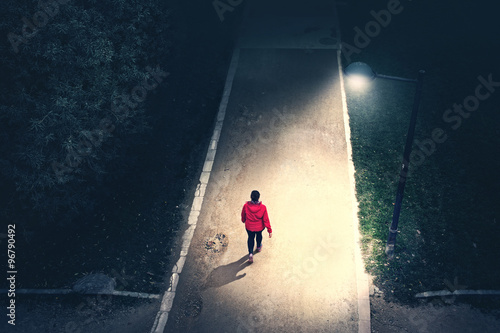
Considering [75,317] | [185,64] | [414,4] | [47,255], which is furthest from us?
[414,4]

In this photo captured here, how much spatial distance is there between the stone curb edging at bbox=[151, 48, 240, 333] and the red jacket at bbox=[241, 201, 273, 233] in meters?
2.17

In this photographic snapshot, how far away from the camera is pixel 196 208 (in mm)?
9281

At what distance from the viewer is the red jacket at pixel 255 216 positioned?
7.12 m

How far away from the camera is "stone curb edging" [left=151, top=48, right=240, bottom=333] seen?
7418 mm

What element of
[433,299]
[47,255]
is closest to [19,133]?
[47,255]

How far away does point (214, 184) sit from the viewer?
977 cm

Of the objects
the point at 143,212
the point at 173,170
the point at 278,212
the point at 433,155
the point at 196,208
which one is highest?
the point at 433,155

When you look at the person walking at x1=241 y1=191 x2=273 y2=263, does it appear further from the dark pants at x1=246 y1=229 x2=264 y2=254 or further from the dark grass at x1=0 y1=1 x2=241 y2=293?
the dark grass at x1=0 y1=1 x2=241 y2=293

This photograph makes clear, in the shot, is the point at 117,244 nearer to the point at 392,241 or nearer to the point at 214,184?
the point at 214,184

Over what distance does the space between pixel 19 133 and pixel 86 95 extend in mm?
1589

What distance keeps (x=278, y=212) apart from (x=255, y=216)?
184 cm

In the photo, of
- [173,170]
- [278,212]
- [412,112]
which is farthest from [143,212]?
[412,112]

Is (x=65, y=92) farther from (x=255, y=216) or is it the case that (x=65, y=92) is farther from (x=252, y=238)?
(x=252, y=238)

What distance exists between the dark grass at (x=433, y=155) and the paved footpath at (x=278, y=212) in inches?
28.3
